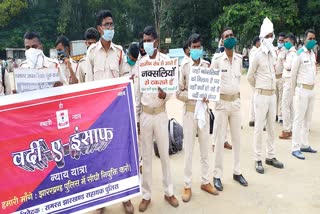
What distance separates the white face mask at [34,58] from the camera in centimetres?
450

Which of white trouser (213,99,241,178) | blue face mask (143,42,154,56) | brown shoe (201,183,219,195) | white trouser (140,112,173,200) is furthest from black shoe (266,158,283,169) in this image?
blue face mask (143,42,154,56)

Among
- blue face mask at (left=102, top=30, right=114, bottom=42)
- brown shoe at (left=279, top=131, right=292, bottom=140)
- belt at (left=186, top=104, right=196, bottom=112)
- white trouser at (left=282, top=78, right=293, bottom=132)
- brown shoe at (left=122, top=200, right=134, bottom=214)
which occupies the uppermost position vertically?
blue face mask at (left=102, top=30, right=114, bottom=42)

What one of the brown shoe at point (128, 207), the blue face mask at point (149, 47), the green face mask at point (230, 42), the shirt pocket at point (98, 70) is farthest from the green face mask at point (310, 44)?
the brown shoe at point (128, 207)

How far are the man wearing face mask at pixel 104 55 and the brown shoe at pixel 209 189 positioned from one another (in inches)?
79.8

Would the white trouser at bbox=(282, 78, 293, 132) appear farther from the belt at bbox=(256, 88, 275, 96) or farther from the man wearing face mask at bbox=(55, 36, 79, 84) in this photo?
the man wearing face mask at bbox=(55, 36, 79, 84)

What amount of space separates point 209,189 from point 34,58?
2988mm

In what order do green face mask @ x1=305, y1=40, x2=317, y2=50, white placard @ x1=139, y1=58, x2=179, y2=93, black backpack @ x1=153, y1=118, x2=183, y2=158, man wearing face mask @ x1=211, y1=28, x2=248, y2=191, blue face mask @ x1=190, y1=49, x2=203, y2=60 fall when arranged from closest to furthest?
white placard @ x1=139, y1=58, x2=179, y2=93 < blue face mask @ x1=190, y1=49, x2=203, y2=60 < man wearing face mask @ x1=211, y1=28, x2=248, y2=191 < green face mask @ x1=305, y1=40, x2=317, y2=50 < black backpack @ x1=153, y1=118, x2=183, y2=158

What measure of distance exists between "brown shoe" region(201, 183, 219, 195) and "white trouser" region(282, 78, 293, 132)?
3503 mm

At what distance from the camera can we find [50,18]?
44031 millimetres

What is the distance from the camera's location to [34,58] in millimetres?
4508

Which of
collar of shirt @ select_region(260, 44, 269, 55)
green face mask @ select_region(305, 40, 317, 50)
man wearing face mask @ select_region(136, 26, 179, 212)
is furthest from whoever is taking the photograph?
green face mask @ select_region(305, 40, 317, 50)

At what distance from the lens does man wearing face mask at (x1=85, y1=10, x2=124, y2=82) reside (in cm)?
429

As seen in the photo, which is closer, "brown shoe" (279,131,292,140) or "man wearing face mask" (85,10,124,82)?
"man wearing face mask" (85,10,124,82)

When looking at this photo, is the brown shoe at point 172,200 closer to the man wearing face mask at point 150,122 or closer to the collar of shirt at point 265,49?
the man wearing face mask at point 150,122
